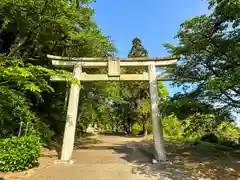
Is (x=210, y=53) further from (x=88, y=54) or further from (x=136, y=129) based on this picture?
(x=136, y=129)

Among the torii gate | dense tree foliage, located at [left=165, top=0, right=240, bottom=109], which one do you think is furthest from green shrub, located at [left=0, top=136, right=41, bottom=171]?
dense tree foliage, located at [left=165, top=0, right=240, bottom=109]

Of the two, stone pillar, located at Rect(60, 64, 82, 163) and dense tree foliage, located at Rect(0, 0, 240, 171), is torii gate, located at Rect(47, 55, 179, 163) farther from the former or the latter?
dense tree foliage, located at Rect(0, 0, 240, 171)

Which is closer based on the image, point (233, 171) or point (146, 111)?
point (233, 171)

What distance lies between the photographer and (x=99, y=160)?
7680mm

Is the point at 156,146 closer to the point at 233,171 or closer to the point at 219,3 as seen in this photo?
the point at 233,171

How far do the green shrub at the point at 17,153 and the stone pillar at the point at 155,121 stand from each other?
4.21 metres

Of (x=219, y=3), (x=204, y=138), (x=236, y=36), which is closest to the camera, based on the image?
(x=219, y=3)

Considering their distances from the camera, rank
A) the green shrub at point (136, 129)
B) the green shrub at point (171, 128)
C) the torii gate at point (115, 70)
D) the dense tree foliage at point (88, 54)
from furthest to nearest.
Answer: the green shrub at point (136, 129), the green shrub at point (171, 128), the torii gate at point (115, 70), the dense tree foliage at point (88, 54)

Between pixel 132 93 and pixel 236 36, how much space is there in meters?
15.8

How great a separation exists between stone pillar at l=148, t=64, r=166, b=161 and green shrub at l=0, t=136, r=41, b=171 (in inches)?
166

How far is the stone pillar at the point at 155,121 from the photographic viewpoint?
24.7 feet

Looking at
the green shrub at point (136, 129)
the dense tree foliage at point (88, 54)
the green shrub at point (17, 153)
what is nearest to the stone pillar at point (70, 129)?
the dense tree foliage at point (88, 54)

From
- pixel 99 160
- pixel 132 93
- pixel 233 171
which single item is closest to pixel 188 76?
pixel 233 171

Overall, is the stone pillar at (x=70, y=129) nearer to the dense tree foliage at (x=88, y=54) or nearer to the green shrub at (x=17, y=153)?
the dense tree foliage at (x=88, y=54)
